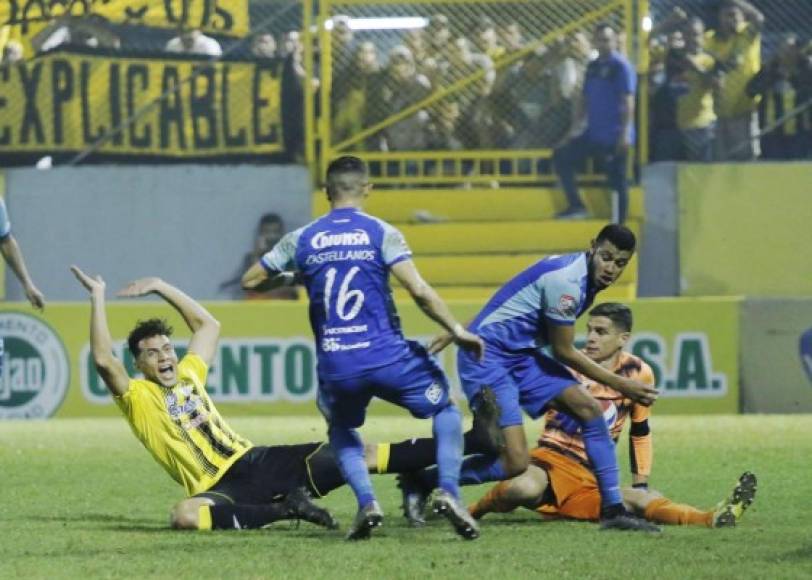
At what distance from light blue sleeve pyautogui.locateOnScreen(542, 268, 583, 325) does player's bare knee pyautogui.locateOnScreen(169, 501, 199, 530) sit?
78.4 inches

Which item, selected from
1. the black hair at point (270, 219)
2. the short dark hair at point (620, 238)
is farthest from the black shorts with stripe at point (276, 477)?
the black hair at point (270, 219)

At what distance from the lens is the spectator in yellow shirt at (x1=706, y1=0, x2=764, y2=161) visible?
20.6 m

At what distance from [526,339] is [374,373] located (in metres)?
1.20

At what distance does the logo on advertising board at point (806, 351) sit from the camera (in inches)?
711

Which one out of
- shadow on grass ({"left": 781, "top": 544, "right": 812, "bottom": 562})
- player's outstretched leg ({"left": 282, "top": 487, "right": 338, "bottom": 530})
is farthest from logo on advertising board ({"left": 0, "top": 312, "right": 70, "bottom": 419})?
shadow on grass ({"left": 781, "top": 544, "right": 812, "bottom": 562})

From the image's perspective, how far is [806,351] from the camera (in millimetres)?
18062

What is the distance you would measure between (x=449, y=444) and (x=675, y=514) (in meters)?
1.47

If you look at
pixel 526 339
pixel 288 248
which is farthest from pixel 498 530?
pixel 288 248

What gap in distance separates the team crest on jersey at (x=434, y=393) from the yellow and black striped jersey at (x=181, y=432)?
158 centimetres

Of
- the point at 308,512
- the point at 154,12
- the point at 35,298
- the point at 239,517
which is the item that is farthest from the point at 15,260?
the point at 154,12

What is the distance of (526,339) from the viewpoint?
9562 millimetres

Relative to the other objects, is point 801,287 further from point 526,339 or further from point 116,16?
point 526,339

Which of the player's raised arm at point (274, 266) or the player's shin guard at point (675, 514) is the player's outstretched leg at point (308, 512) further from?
the player's shin guard at point (675, 514)

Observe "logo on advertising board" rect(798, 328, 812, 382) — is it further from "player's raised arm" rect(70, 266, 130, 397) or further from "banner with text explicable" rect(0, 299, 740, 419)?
"player's raised arm" rect(70, 266, 130, 397)
